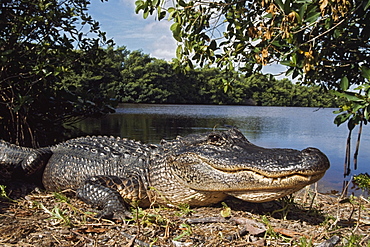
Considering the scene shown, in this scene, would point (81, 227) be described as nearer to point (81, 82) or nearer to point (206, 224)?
point (206, 224)

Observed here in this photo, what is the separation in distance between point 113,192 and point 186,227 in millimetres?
766

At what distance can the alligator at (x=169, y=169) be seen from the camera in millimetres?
2105

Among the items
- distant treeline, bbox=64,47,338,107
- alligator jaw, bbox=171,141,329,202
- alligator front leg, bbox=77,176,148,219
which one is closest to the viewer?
alligator jaw, bbox=171,141,329,202

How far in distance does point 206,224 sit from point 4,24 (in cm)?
439

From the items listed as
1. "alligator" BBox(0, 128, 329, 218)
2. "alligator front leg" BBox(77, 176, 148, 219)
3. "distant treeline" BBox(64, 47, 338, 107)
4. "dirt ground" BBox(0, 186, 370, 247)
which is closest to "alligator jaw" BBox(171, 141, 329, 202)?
"alligator" BBox(0, 128, 329, 218)

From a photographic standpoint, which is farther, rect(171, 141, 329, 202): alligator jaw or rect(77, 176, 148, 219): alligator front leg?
rect(77, 176, 148, 219): alligator front leg

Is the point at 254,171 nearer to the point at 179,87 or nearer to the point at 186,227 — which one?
the point at 186,227

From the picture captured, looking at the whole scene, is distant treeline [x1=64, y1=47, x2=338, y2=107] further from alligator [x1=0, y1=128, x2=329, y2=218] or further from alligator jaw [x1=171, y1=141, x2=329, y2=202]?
alligator jaw [x1=171, y1=141, x2=329, y2=202]

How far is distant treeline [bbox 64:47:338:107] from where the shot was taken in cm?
4794

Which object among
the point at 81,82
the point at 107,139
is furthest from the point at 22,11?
the point at 81,82

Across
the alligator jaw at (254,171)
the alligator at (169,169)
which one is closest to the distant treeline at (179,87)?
the alligator at (169,169)

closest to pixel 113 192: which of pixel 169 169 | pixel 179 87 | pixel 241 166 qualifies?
pixel 169 169

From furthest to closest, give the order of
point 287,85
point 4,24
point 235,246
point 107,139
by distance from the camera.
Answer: point 287,85 < point 4,24 < point 107,139 < point 235,246

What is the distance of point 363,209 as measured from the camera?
3.02 metres
